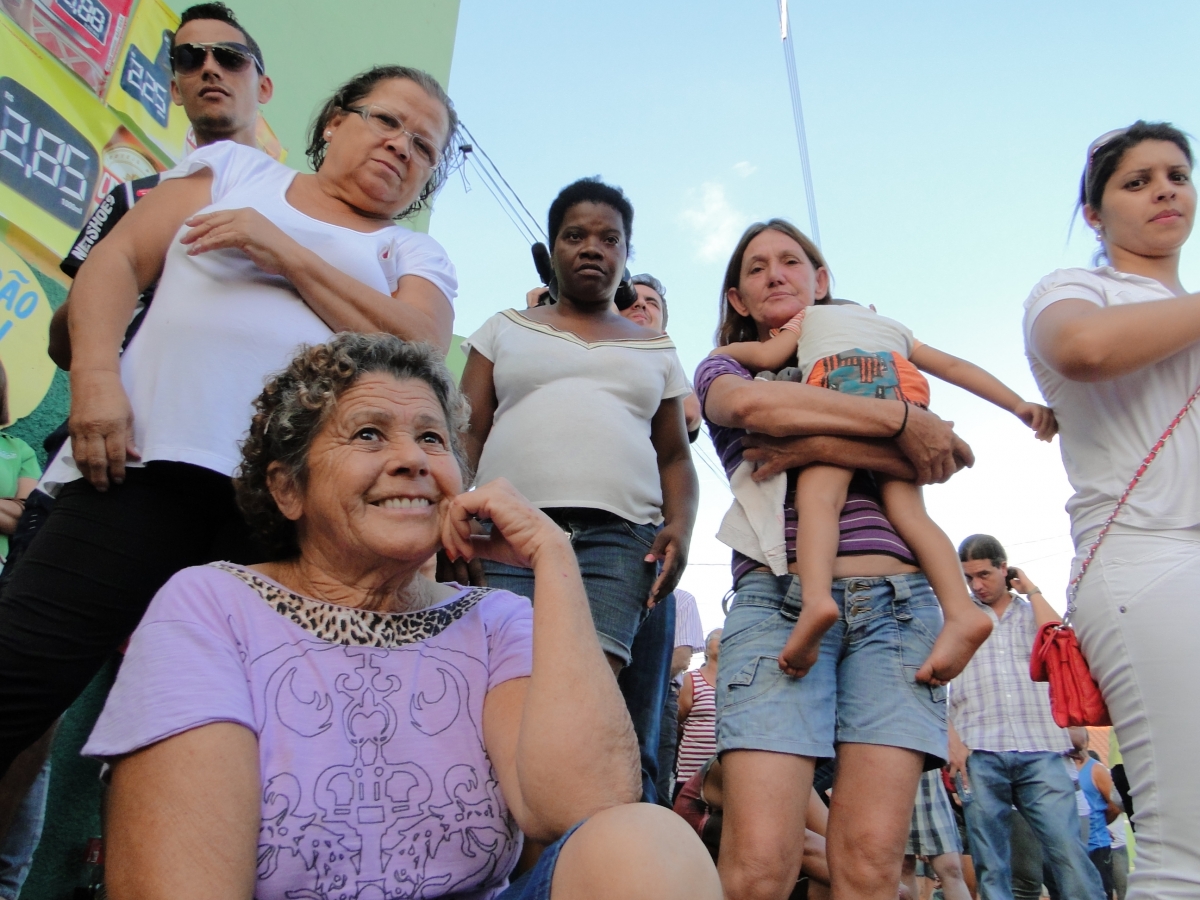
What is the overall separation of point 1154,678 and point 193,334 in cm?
203

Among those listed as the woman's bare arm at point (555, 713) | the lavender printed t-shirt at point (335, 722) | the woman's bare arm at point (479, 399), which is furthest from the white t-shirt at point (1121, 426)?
the woman's bare arm at point (479, 399)

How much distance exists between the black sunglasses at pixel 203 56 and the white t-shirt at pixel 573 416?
1069mm

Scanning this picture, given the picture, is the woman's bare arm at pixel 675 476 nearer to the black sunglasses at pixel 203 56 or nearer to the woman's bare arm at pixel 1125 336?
the woman's bare arm at pixel 1125 336

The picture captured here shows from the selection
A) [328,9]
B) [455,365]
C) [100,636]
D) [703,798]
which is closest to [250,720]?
[100,636]

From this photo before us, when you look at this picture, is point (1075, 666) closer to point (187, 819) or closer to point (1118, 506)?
point (1118, 506)

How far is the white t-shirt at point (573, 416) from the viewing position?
259cm

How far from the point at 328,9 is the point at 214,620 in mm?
5688

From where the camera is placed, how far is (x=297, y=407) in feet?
5.53

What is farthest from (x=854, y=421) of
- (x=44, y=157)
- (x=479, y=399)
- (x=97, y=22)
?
(x=97, y=22)

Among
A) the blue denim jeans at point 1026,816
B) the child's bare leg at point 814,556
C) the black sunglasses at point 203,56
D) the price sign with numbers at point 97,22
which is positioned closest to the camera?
the child's bare leg at point 814,556

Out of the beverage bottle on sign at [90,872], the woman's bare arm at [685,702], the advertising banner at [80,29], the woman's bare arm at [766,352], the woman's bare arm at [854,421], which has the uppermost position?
the advertising banner at [80,29]

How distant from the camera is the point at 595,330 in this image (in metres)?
2.93

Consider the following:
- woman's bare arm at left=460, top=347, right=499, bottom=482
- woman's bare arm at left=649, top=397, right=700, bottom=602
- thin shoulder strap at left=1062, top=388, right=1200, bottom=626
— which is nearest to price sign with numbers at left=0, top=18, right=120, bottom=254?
woman's bare arm at left=460, top=347, right=499, bottom=482

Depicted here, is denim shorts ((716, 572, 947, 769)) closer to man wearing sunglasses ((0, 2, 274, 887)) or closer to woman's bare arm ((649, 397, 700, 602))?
woman's bare arm ((649, 397, 700, 602))
